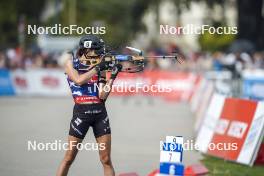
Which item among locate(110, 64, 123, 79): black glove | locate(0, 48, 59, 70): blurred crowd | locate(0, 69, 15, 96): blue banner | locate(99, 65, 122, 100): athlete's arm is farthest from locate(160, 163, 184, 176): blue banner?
locate(0, 48, 59, 70): blurred crowd

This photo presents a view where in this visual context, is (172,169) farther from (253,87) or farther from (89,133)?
(253,87)

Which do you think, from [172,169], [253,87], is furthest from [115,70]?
[253,87]

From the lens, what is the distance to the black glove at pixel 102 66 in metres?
9.40

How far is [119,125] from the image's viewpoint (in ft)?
66.4

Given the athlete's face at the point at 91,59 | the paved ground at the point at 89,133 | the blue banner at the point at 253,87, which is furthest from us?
the blue banner at the point at 253,87

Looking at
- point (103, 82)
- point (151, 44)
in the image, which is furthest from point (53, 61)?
point (151, 44)

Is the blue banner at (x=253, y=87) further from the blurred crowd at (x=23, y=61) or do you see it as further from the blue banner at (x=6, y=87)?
the blurred crowd at (x=23, y=61)

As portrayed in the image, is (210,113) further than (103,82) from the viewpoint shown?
Yes

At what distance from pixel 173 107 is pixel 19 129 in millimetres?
9414

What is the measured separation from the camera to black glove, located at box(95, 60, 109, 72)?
940 centimetres

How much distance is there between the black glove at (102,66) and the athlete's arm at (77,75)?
50mm

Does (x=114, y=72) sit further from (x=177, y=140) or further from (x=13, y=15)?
(x=13, y=15)

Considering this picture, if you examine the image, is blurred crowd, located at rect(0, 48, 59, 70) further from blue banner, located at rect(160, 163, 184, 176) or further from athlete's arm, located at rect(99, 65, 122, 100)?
blue banner, located at rect(160, 163, 184, 176)

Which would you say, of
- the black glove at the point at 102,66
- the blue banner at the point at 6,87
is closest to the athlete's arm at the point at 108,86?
the black glove at the point at 102,66
